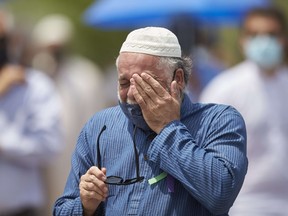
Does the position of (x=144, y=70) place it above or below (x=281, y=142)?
above

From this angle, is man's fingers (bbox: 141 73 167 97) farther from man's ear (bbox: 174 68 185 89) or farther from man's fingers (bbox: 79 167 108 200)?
man's fingers (bbox: 79 167 108 200)

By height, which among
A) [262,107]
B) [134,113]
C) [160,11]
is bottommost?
[160,11]

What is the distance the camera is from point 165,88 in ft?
16.6

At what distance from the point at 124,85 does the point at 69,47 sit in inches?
312

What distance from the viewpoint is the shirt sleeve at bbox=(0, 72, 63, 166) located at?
8.34m

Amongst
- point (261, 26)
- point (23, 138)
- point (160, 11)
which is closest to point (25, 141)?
point (23, 138)

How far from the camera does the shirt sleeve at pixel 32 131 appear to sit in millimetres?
8336

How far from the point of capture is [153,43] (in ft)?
16.6

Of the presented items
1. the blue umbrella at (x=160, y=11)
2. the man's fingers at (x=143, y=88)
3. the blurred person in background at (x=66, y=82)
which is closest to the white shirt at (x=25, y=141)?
the blurred person in background at (x=66, y=82)

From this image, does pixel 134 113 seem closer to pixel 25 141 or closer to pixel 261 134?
pixel 261 134

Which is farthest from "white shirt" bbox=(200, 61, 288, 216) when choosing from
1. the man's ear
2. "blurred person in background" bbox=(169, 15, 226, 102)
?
the man's ear

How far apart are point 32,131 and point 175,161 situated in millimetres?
3684

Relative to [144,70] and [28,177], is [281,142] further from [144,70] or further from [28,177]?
[144,70]

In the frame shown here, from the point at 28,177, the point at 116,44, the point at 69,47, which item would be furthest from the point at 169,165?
the point at 116,44
